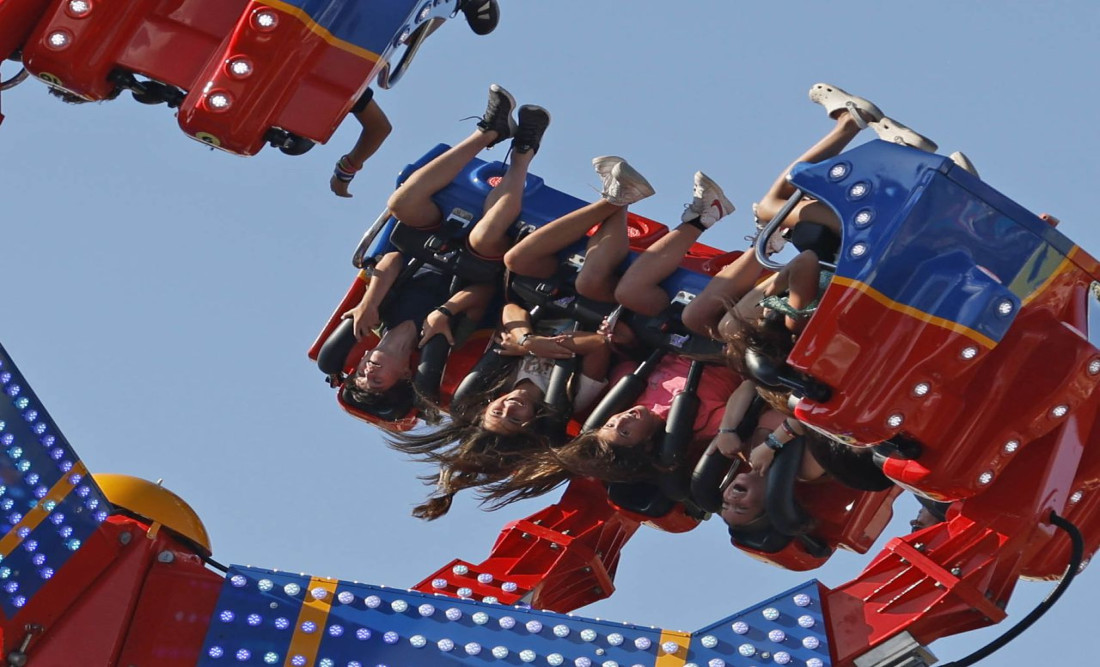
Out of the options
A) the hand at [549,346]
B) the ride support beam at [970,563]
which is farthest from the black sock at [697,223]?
the ride support beam at [970,563]

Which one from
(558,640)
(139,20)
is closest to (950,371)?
(558,640)

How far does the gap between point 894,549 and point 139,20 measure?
13.1 feet

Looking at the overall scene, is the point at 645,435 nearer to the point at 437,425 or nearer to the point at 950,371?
the point at 437,425

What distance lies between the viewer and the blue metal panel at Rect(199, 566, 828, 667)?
34.0 ft

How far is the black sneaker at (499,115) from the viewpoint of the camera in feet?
39.8

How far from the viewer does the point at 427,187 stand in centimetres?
1250

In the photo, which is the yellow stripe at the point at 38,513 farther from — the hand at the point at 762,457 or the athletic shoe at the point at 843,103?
the athletic shoe at the point at 843,103

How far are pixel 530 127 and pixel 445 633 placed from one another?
2938mm

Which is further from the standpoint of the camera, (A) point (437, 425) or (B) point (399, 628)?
(A) point (437, 425)

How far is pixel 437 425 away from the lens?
12969mm

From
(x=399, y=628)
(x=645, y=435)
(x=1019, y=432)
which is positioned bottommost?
(x=399, y=628)

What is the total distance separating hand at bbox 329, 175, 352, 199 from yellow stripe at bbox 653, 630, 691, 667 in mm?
3278

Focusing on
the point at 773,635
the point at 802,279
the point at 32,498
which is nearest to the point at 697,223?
the point at 802,279

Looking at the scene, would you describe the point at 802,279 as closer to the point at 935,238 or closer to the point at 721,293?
the point at 935,238
